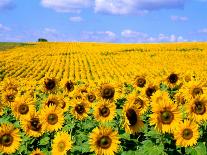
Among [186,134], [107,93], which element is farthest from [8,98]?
[186,134]

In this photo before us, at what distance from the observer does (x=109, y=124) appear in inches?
303

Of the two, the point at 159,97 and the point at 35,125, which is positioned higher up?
the point at 159,97

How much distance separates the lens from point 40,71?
43.9 metres

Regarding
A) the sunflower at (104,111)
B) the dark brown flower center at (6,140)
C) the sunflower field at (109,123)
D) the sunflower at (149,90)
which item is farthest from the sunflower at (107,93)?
→ the dark brown flower center at (6,140)

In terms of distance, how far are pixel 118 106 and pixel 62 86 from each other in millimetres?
1504

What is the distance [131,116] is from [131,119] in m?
0.04

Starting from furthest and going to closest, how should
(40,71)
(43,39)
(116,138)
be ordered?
(43,39) → (40,71) → (116,138)

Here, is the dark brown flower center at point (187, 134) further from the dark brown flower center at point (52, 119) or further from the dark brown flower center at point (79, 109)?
the dark brown flower center at point (79, 109)

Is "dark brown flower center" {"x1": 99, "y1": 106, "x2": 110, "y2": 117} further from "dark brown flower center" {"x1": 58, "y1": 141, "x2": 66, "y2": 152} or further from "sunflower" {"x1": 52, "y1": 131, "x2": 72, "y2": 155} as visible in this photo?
"dark brown flower center" {"x1": 58, "y1": 141, "x2": 66, "y2": 152}

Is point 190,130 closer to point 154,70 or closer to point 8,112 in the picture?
point 8,112

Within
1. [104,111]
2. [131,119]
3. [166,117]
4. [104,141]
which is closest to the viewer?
[104,141]

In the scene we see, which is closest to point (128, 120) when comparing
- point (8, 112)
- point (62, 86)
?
point (62, 86)

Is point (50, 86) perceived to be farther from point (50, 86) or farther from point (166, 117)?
point (166, 117)

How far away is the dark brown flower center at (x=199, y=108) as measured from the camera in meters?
6.92
